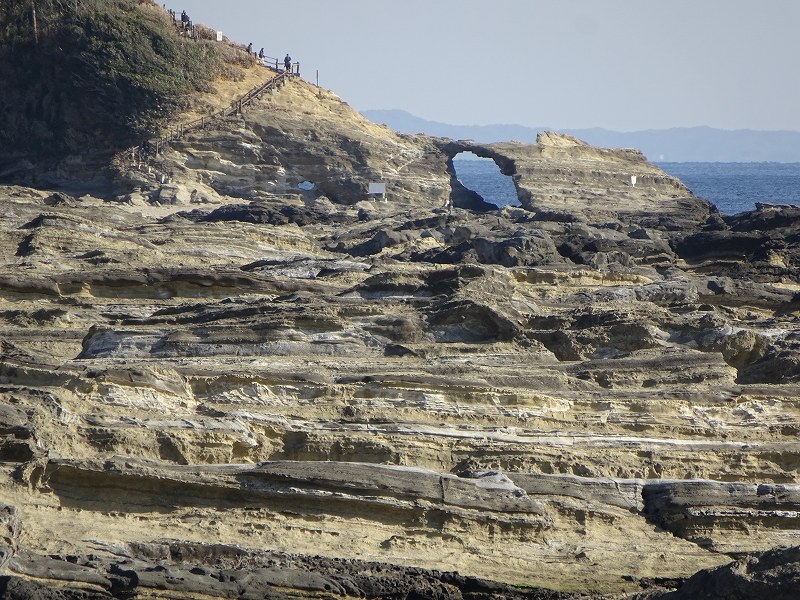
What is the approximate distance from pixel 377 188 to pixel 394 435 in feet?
132

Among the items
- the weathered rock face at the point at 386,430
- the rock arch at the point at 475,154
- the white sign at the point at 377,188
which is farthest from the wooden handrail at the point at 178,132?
the weathered rock face at the point at 386,430

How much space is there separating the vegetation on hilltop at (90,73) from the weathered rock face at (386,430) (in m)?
32.1

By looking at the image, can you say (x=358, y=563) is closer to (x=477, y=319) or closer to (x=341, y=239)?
(x=477, y=319)

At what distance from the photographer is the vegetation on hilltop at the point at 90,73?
2206 inches

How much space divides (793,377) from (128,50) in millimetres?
45156

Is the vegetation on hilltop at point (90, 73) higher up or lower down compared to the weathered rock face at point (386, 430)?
higher up

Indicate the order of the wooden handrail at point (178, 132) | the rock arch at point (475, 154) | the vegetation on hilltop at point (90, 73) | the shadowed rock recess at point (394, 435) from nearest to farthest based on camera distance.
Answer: the shadowed rock recess at point (394, 435) → the wooden handrail at point (178, 132) → the vegetation on hilltop at point (90, 73) → the rock arch at point (475, 154)

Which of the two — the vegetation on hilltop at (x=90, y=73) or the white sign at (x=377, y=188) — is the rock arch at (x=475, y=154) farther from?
the vegetation on hilltop at (x=90, y=73)

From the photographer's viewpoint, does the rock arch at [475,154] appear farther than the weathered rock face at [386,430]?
Yes

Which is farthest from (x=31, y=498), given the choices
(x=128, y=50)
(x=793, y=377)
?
(x=128, y=50)

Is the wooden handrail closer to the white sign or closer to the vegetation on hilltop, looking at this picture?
the vegetation on hilltop

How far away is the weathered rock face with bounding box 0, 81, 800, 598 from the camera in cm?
1218

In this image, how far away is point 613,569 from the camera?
12.6 meters

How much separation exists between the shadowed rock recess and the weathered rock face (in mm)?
35
